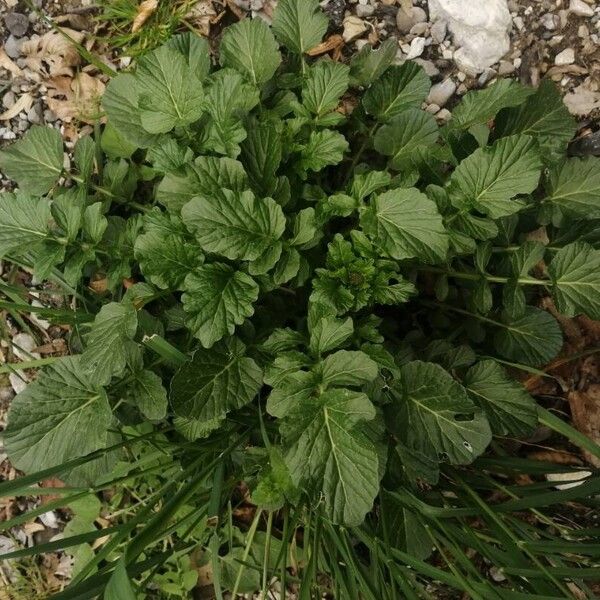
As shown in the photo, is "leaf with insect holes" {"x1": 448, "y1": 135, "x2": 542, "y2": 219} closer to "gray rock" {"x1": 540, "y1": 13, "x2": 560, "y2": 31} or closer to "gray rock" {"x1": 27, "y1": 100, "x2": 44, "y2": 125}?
"gray rock" {"x1": 540, "y1": 13, "x2": 560, "y2": 31}

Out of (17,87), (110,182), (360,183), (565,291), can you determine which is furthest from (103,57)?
(565,291)

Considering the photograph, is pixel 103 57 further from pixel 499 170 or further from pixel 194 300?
pixel 499 170

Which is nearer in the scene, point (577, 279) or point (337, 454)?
point (337, 454)

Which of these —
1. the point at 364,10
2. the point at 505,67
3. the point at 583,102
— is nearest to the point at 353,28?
the point at 364,10

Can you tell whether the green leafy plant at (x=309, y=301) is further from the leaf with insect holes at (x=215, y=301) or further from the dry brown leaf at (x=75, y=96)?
the dry brown leaf at (x=75, y=96)

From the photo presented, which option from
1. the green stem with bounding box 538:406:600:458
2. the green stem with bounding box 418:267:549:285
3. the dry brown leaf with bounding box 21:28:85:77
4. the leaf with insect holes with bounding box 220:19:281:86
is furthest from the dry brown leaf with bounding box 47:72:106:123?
the green stem with bounding box 538:406:600:458

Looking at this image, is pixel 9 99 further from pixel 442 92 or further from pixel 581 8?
pixel 581 8

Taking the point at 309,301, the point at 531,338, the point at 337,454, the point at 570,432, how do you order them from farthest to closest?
1. the point at 531,338
2. the point at 309,301
3. the point at 570,432
4. the point at 337,454
